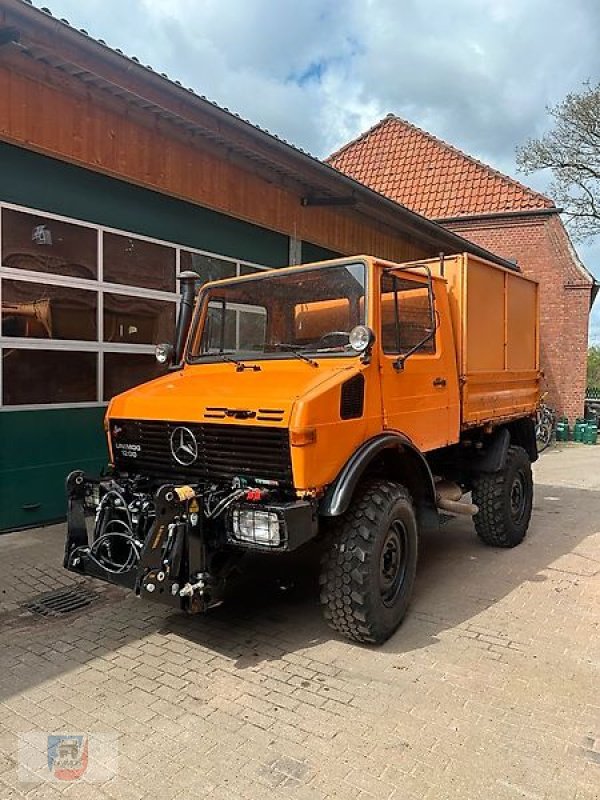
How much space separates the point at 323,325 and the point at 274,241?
18.0 ft

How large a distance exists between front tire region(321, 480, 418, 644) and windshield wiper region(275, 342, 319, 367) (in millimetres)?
868

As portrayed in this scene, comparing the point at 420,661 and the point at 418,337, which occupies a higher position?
the point at 418,337

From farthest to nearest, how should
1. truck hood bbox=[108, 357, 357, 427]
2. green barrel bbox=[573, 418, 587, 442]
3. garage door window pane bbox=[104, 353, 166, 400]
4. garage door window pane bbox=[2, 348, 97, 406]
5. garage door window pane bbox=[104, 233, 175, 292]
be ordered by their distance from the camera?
green barrel bbox=[573, 418, 587, 442]
garage door window pane bbox=[104, 353, 166, 400]
garage door window pane bbox=[104, 233, 175, 292]
garage door window pane bbox=[2, 348, 97, 406]
truck hood bbox=[108, 357, 357, 427]

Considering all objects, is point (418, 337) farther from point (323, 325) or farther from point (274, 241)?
point (274, 241)

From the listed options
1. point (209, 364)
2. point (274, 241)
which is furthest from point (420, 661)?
point (274, 241)

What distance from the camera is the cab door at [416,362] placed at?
13.6 feet

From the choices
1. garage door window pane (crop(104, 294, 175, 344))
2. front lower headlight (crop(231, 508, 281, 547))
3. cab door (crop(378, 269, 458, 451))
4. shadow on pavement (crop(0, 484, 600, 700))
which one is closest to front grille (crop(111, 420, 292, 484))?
front lower headlight (crop(231, 508, 281, 547))

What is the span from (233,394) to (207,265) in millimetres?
4853

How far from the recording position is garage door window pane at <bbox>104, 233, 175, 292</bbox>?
6961mm

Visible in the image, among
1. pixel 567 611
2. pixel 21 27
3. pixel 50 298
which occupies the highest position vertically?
pixel 21 27

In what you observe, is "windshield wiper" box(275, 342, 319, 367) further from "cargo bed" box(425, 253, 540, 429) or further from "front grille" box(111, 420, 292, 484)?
"cargo bed" box(425, 253, 540, 429)

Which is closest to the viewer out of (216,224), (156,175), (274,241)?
(156,175)

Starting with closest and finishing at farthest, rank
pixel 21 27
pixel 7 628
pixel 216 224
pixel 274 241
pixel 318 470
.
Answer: pixel 318 470, pixel 7 628, pixel 21 27, pixel 216 224, pixel 274 241

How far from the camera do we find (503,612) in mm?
4418
